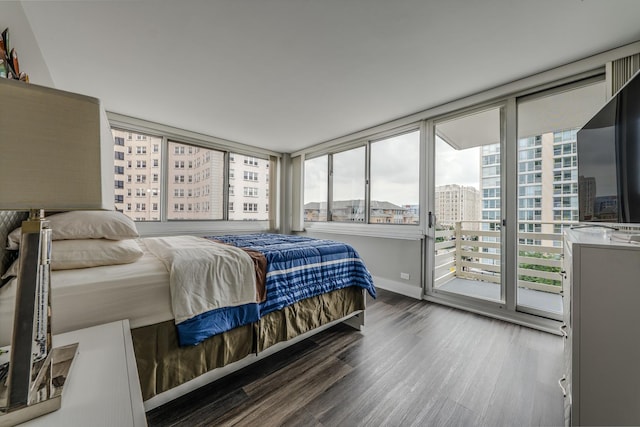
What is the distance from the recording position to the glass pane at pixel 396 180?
3.53 meters

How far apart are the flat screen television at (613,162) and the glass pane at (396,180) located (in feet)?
5.87

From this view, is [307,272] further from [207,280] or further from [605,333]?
[605,333]

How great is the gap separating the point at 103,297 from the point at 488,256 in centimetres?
374

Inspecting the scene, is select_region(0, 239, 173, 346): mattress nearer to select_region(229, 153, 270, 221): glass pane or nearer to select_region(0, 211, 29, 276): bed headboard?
select_region(0, 211, 29, 276): bed headboard

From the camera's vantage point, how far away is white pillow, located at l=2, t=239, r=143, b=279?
4.40 ft

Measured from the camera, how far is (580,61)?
2.18 meters

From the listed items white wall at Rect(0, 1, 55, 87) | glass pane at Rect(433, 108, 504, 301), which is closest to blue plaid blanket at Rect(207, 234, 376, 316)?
glass pane at Rect(433, 108, 504, 301)

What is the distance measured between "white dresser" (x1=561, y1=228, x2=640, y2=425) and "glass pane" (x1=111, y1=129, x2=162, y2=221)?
15.1ft

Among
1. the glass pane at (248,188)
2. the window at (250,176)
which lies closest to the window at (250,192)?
the glass pane at (248,188)

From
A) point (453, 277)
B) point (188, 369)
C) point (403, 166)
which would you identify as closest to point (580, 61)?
point (403, 166)

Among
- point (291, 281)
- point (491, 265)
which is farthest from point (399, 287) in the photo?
point (291, 281)

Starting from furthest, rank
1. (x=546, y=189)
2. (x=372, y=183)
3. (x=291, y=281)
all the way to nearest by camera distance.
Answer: (x=372, y=183) < (x=546, y=189) < (x=291, y=281)

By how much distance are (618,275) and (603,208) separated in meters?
0.75

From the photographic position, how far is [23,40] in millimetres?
1725
